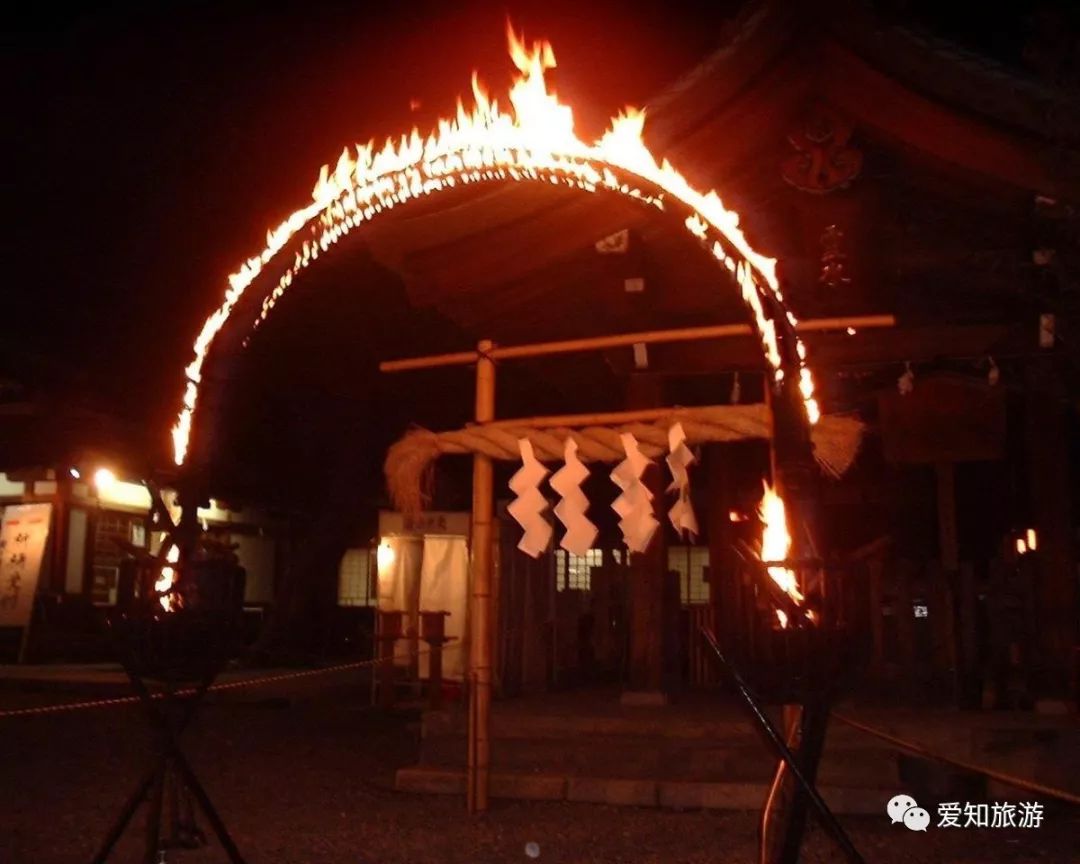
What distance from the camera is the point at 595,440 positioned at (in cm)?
651

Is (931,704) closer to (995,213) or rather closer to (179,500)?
(995,213)

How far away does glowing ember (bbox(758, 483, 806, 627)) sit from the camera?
377cm

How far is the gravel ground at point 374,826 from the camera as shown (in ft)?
20.6

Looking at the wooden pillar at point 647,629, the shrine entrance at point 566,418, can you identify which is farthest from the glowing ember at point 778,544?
the wooden pillar at point 647,629

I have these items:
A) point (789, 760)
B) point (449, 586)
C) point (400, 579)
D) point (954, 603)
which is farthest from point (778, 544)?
point (400, 579)

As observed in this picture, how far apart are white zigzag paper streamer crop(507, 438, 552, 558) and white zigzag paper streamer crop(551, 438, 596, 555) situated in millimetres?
198

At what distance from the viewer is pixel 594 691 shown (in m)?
11.0

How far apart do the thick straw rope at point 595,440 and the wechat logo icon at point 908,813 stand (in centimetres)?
264

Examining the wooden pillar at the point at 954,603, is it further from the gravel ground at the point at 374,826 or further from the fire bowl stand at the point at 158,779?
the fire bowl stand at the point at 158,779

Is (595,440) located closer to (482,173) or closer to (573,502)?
(573,502)

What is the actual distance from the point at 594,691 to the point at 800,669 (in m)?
7.57

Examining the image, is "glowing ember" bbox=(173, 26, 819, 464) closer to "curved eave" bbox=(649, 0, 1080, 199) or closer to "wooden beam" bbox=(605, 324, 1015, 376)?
"curved eave" bbox=(649, 0, 1080, 199)

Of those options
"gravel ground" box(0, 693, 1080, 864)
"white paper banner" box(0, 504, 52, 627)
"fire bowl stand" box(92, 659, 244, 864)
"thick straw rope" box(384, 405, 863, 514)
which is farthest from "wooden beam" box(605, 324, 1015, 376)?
"white paper banner" box(0, 504, 52, 627)

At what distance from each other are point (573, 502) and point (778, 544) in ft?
8.07
